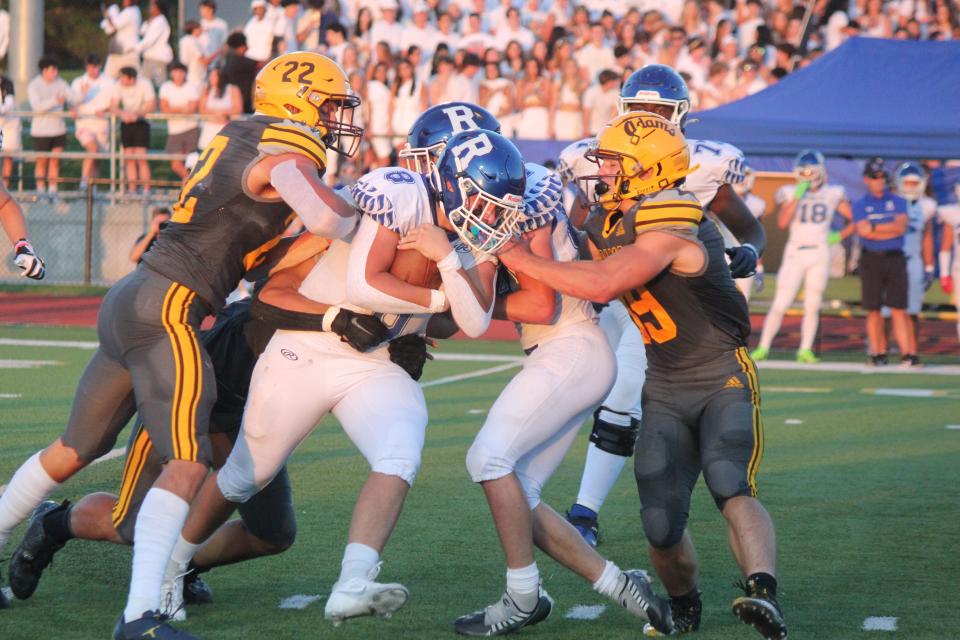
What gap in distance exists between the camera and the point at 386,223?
4.29 m

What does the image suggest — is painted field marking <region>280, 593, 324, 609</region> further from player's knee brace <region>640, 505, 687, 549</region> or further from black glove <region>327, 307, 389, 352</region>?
player's knee brace <region>640, 505, 687, 549</region>

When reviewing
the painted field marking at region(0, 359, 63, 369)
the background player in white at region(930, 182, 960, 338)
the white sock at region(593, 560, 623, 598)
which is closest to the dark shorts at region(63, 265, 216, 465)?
the white sock at region(593, 560, 623, 598)

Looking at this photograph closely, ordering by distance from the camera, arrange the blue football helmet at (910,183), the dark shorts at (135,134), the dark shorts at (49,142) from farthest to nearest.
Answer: the dark shorts at (49,142) < the dark shorts at (135,134) < the blue football helmet at (910,183)

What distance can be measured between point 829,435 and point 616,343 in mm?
3003

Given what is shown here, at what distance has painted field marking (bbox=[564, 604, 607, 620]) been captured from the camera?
4.76 m

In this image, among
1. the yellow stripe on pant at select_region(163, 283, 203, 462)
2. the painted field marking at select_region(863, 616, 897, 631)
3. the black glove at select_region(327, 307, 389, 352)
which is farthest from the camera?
the painted field marking at select_region(863, 616, 897, 631)

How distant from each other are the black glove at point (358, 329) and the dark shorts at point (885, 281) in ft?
29.4

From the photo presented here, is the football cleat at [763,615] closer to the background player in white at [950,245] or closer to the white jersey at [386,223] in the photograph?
the white jersey at [386,223]

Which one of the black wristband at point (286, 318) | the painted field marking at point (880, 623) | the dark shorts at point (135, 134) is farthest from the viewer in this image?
the dark shorts at point (135, 134)

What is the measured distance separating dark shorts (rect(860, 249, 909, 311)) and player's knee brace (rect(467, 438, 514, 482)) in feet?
29.0

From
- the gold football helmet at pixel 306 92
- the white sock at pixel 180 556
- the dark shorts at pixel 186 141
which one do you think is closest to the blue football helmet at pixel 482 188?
the gold football helmet at pixel 306 92

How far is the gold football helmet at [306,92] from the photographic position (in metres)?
4.66

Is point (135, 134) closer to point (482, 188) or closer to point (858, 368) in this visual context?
point (858, 368)

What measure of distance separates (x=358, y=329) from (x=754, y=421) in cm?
129
